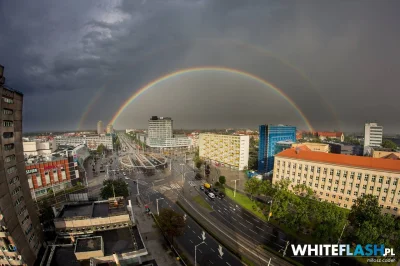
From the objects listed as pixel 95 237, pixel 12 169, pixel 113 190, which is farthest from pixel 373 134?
pixel 12 169

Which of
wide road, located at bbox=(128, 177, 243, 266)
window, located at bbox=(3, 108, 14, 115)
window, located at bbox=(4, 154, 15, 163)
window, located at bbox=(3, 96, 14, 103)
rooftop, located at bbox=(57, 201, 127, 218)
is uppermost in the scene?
window, located at bbox=(3, 96, 14, 103)

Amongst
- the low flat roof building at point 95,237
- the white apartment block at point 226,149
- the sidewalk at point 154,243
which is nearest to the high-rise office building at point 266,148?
the white apartment block at point 226,149

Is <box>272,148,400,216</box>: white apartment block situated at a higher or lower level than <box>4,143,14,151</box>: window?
lower

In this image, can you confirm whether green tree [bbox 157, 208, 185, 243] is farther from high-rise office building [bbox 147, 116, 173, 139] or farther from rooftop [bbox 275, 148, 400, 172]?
high-rise office building [bbox 147, 116, 173, 139]

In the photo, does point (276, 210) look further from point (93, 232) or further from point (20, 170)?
point (20, 170)

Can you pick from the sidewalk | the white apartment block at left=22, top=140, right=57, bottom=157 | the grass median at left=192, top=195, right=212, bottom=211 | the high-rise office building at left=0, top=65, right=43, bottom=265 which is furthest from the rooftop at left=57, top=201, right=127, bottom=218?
the white apartment block at left=22, top=140, right=57, bottom=157

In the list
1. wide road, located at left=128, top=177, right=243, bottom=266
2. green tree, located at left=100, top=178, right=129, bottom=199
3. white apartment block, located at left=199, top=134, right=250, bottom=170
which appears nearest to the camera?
wide road, located at left=128, top=177, right=243, bottom=266

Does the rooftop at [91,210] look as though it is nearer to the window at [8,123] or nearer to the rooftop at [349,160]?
the window at [8,123]
